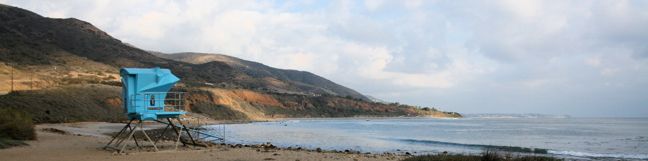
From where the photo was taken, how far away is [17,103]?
1783 inches

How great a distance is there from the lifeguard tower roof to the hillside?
88.3ft

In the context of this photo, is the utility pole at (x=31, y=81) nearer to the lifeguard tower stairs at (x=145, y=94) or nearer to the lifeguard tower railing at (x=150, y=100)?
the lifeguard tower stairs at (x=145, y=94)

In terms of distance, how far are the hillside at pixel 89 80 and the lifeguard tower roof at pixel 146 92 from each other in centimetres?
2692

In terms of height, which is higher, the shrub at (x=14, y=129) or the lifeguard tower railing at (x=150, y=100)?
the lifeguard tower railing at (x=150, y=100)

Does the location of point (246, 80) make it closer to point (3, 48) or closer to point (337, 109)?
point (337, 109)

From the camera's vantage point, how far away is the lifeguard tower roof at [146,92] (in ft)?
69.3

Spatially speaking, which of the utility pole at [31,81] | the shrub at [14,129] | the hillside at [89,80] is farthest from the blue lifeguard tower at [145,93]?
the utility pole at [31,81]

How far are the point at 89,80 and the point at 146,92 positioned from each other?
5687 cm

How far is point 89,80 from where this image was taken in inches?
2876

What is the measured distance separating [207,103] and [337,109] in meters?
58.2

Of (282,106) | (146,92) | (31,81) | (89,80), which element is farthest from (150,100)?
(282,106)

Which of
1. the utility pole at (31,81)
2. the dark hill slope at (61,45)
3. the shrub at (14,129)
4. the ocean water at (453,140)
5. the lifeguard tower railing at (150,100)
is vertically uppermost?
the dark hill slope at (61,45)

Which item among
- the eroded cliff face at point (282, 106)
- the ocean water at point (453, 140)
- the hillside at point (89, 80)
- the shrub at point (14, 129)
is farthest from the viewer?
the eroded cliff face at point (282, 106)

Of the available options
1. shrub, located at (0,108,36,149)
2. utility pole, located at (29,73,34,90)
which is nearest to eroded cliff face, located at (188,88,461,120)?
utility pole, located at (29,73,34,90)
